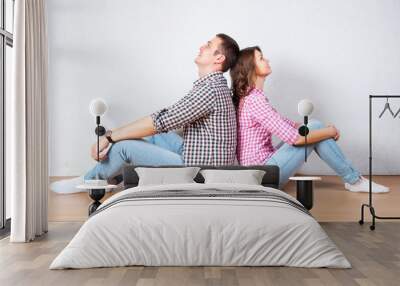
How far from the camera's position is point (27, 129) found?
5695mm

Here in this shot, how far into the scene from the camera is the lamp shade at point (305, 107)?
7125 millimetres

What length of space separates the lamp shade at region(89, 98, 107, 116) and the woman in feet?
5.01

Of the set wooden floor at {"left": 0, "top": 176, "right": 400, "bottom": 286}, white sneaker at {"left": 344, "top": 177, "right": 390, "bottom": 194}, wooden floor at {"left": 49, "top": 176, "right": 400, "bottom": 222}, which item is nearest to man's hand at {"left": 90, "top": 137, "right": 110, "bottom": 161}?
wooden floor at {"left": 49, "top": 176, "right": 400, "bottom": 222}

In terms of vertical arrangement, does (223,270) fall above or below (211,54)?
below

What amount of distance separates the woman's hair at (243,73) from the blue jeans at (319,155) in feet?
2.56

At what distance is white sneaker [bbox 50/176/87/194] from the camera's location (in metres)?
7.31

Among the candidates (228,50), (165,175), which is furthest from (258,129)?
(165,175)

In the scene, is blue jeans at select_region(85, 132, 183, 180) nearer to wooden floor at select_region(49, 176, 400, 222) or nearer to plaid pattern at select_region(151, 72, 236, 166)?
plaid pattern at select_region(151, 72, 236, 166)

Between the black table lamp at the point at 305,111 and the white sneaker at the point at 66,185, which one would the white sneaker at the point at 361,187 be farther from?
the white sneaker at the point at 66,185

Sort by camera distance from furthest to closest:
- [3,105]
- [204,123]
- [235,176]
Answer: [204,123]
[235,176]
[3,105]

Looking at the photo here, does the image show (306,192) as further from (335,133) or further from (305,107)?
(305,107)

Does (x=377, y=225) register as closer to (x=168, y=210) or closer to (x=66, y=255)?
(x=168, y=210)

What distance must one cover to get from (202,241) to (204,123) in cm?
272

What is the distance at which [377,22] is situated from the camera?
24.4 ft
